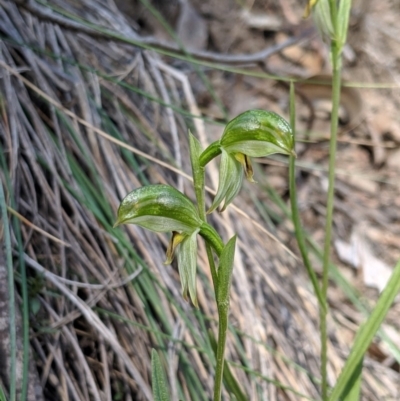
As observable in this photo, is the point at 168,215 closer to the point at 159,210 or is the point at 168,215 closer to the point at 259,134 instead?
the point at 159,210

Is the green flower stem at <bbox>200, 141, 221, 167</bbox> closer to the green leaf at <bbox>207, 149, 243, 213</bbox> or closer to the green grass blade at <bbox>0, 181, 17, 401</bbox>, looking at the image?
the green leaf at <bbox>207, 149, 243, 213</bbox>

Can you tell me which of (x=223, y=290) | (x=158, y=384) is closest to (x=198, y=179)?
(x=223, y=290)

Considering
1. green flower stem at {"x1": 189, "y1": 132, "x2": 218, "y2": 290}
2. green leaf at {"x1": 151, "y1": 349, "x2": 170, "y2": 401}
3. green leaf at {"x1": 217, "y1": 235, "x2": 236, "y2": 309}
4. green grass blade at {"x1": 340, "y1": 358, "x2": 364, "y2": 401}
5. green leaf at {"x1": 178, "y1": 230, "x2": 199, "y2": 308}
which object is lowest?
green grass blade at {"x1": 340, "y1": 358, "x2": 364, "y2": 401}

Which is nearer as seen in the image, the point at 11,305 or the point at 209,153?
the point at 209,153

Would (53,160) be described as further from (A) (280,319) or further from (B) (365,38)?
(B) (365,38)

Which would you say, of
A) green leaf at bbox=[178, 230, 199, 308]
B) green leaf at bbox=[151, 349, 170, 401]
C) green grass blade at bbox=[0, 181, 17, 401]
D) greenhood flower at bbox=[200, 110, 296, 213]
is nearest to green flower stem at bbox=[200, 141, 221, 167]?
greenhood flower at bbox=[200, 110, 296, 213]

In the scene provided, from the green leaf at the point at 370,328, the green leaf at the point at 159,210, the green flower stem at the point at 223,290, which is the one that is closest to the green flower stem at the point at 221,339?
the green flower stem at the point at 223,290

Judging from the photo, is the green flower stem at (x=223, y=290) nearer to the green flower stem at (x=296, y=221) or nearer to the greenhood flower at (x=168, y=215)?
the greenhood flower at (x=168, y=215)
